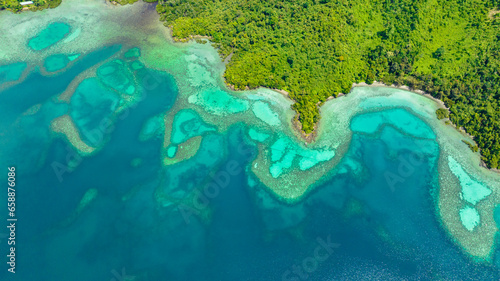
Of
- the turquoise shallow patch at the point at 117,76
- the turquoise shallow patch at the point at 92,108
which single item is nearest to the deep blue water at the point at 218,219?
the turquoise shallow patch at the point at 92,108

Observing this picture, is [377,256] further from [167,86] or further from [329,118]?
[167,86]

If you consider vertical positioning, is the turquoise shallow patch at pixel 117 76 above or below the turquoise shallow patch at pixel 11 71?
above

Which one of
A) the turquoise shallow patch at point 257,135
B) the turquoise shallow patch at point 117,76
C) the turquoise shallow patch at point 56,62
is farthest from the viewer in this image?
the turquoise shallow patch at point 56,62

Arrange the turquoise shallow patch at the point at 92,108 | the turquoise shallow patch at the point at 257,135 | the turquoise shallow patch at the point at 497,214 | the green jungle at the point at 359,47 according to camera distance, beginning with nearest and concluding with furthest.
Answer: the turquoise shallow patch at the point at 497,214 → the turquoise shallow patch at the point at 257,135 → the turquoise shallow patch at the point at 92,108 → the green jungle at the point at 359,47

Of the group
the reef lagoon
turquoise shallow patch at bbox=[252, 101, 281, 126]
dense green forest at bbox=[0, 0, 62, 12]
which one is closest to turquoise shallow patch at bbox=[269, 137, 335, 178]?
the reef lagoon

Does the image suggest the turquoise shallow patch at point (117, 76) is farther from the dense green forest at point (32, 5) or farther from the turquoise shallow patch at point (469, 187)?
the turquoise shallow patch at point (469, 187)

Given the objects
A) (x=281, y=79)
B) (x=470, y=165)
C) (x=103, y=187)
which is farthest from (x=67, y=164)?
(x=470, y=165)
